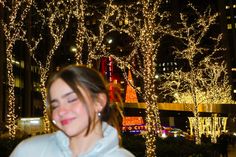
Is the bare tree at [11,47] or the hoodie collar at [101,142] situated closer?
the hoodie collar at [101,142]

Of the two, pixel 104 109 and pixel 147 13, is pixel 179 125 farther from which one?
pixel 104 109

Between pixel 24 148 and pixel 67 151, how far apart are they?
0.61ft

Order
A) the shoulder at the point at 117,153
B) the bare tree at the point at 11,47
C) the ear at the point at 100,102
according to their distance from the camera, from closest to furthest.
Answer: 1. the shoulder at the point at 117,153
2. the ear at the point at 100,102
3. the bare tree at the point at 11,47

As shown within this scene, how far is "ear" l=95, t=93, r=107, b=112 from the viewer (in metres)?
1.90

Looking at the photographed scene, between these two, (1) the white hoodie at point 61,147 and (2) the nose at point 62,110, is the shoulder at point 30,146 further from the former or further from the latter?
(2) the nose at point 62,110

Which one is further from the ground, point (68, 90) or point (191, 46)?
point (191, 46)

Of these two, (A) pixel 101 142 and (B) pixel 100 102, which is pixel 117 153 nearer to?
(A) pixel 101 142

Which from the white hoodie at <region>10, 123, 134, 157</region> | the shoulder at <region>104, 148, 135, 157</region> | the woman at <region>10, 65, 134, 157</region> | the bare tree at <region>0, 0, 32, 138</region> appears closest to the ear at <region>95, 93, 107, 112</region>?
the woman at <region>10, 65, 134, 157</region>

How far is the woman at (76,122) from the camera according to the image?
1794mm

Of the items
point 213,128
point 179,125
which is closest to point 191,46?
point 213,128

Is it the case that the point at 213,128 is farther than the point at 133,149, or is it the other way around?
the point at 213,128

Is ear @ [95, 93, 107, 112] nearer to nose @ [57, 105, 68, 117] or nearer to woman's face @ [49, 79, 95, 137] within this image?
woman's face @ [49, 79, 95, 137]

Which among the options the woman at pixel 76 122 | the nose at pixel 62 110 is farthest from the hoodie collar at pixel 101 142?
the nose at pixel 62 110

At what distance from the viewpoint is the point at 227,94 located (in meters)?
31.2
